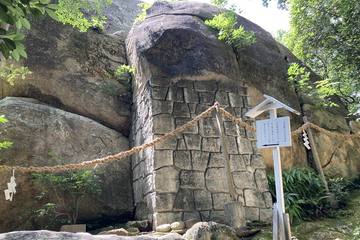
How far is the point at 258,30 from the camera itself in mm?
8344

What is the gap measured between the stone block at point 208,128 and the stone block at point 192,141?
0.13 metres

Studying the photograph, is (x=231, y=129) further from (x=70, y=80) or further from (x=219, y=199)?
(x=70, y=80)

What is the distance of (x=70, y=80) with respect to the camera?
7207 millimetres

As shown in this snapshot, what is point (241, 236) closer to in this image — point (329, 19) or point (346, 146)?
point (346, 146)

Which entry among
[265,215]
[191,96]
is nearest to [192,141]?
[191,96]

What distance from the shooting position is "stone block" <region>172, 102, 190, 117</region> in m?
5.95

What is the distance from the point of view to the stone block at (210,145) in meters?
5.83

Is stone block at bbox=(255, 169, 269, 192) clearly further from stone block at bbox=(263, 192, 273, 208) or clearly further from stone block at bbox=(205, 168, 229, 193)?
stone block at bbox=(205, 168, 229, 193)

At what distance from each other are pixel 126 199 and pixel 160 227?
1.53 metres

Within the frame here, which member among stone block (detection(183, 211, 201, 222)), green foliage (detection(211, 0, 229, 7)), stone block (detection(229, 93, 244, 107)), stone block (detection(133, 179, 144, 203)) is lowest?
stone block (detection(183, 211, 201, 222))

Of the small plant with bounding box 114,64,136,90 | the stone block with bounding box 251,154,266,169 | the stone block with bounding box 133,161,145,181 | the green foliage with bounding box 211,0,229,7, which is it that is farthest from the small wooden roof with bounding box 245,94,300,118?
the green foliage with bounding box 211,0,229,7

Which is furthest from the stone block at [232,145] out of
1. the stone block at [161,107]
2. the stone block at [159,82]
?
the stone block at [159,82]

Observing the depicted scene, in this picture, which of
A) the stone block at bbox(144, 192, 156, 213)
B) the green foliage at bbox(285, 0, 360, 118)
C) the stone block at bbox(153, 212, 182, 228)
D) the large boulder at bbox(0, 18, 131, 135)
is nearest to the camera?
the stone block at bbox(153, 212, 182, 228)

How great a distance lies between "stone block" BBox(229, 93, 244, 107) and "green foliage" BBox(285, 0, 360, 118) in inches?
75.8
